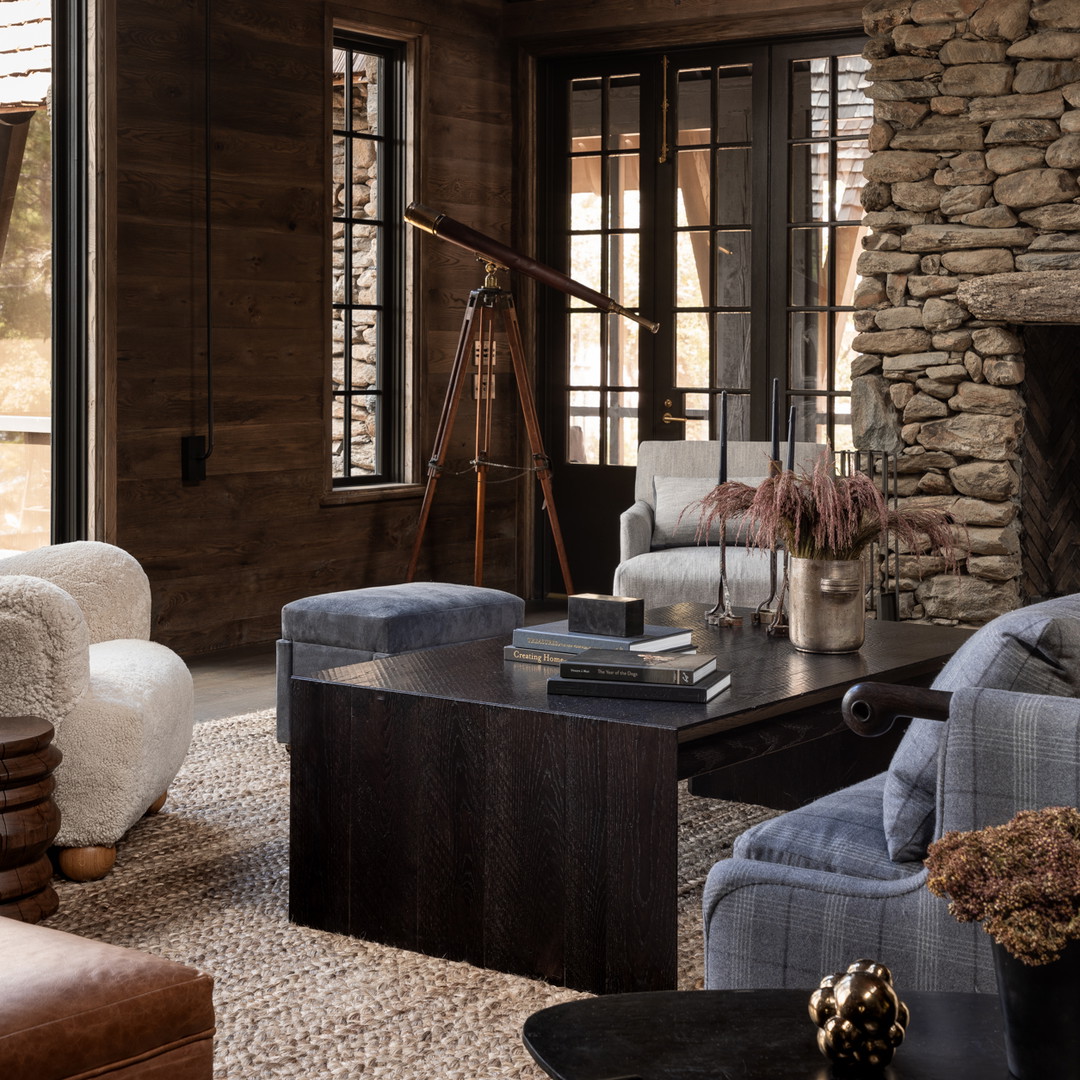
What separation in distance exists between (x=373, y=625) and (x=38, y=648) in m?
1.10

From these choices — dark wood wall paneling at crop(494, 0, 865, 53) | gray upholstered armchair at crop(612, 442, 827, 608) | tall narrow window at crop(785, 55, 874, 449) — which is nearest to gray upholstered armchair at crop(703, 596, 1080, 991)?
gray upholstered armchair at crop(612, 442, 827, 608)

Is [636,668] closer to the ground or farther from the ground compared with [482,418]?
closer to the ground

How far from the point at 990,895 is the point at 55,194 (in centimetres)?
483

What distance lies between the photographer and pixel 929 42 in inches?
226

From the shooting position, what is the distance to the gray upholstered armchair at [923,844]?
1760 mm

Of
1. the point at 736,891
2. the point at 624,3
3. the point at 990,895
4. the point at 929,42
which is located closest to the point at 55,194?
the point at 624,3

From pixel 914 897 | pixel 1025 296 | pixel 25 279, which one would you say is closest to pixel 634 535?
pixel 1025 296

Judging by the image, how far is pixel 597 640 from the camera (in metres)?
2.98

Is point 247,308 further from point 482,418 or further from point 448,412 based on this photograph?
point 482,418

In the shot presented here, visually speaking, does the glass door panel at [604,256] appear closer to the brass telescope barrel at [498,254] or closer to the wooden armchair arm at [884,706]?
the brass telescope barrel at [498,254]

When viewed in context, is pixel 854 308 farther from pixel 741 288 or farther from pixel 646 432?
pixel 646 432

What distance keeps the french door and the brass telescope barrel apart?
0.38m

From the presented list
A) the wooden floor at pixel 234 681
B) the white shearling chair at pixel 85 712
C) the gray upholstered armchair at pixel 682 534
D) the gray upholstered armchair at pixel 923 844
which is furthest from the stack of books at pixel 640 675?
the wooden floor at pixel 234 681

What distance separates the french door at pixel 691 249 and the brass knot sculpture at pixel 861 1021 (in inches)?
212
